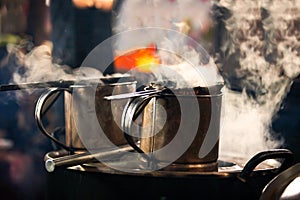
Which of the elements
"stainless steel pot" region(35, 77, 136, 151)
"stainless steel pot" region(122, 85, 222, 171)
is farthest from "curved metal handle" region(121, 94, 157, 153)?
"stainless steel pot" region(35, 77, 136, 151)

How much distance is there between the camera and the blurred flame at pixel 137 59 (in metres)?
2.85

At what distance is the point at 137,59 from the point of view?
9.62 ft

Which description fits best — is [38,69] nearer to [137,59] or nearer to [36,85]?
[137,59]

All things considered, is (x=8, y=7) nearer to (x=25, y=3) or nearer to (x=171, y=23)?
(x=25, y=3)

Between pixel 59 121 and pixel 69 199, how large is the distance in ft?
5.31

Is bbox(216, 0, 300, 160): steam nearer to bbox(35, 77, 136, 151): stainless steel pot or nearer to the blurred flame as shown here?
the blurred flame

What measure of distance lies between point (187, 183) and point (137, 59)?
1438 millimetres

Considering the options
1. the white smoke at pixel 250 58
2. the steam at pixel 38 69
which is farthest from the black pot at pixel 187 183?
the steam at pixel 38 69

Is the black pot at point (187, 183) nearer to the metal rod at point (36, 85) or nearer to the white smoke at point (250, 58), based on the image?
the metal rod at point (36, 85)

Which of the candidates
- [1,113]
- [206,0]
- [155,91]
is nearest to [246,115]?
[206,0]

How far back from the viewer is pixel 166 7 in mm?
3227

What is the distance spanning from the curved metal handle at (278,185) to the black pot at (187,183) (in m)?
0.11

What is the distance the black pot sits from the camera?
1591 millimetres

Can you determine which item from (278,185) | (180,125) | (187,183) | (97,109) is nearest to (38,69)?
(97,109)
